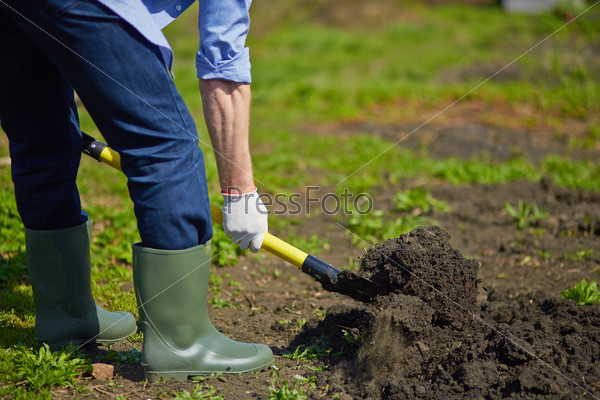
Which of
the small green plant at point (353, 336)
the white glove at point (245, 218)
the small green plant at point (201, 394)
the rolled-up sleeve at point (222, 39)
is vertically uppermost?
the rolled-up sleeve at point (222, 39)

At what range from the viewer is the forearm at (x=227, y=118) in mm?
1924

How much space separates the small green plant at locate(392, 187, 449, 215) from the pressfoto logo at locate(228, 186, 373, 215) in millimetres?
226

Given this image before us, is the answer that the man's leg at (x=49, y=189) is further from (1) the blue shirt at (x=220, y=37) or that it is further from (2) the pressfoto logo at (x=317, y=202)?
(2) the pressfoto logo at (x=317, y=202)

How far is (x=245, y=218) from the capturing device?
6.98ft

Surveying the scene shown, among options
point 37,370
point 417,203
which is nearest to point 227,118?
point 37,370

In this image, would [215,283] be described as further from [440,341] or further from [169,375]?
[440,341]

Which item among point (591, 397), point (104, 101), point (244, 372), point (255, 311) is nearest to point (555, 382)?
point (591, 397)

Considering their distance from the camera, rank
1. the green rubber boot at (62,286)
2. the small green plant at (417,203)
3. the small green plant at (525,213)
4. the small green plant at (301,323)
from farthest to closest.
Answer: the small green plant at (417,203)
the small green plant at (525,213)
the small green plant at (301,323)
the green rubber boot at (62,286)

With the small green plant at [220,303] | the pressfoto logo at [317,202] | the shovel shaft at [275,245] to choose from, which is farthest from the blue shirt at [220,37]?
the pressfoto logo at [317,202]

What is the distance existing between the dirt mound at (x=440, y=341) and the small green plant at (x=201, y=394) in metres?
0.44

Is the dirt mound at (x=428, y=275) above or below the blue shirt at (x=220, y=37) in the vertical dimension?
below

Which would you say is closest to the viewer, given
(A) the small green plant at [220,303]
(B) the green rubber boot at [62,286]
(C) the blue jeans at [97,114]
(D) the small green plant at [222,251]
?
(C) the blue jeans at [97,114]

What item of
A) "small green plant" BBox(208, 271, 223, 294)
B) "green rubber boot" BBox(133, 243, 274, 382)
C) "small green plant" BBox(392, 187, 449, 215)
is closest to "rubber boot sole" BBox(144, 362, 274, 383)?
"green rubber boot" BBox(133, 243, 274, 382)

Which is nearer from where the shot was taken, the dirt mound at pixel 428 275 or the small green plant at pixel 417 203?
the dirt mound at pixel 428 275
